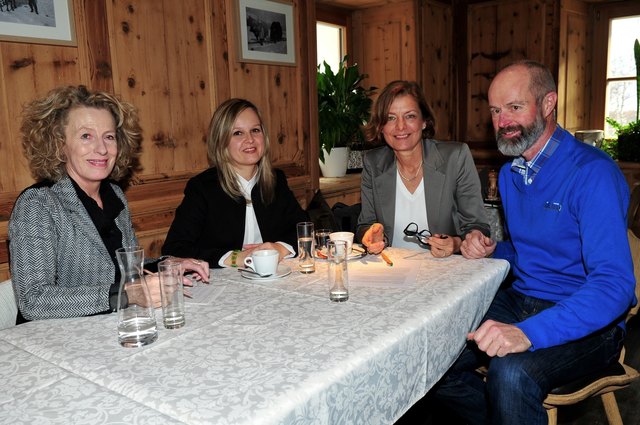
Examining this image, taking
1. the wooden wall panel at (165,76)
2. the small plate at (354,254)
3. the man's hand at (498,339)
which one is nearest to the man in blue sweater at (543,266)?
the man's hand at (498,339)

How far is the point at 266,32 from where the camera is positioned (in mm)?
3449

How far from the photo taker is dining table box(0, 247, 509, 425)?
0.93 m

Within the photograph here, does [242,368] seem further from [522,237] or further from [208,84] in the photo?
[208,84]

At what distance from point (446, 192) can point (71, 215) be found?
160 cm

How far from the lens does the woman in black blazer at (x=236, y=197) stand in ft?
7.70

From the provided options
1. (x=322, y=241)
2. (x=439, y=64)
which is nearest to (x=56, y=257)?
(x=322, y=241)

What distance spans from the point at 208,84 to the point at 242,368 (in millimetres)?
2414

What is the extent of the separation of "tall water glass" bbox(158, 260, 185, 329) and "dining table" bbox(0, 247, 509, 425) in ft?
0.10

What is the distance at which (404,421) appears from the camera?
222 cm

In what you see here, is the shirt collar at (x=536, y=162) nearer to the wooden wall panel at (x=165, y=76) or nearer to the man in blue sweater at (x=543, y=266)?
the man in blue sweater at (x=543, y=266)

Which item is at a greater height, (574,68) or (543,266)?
(574,68)

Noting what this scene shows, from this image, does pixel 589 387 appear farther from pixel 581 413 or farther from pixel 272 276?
pixel 272 276

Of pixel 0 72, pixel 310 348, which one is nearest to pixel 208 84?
pixel 0 72

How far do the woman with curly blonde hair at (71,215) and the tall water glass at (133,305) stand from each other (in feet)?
0.68
